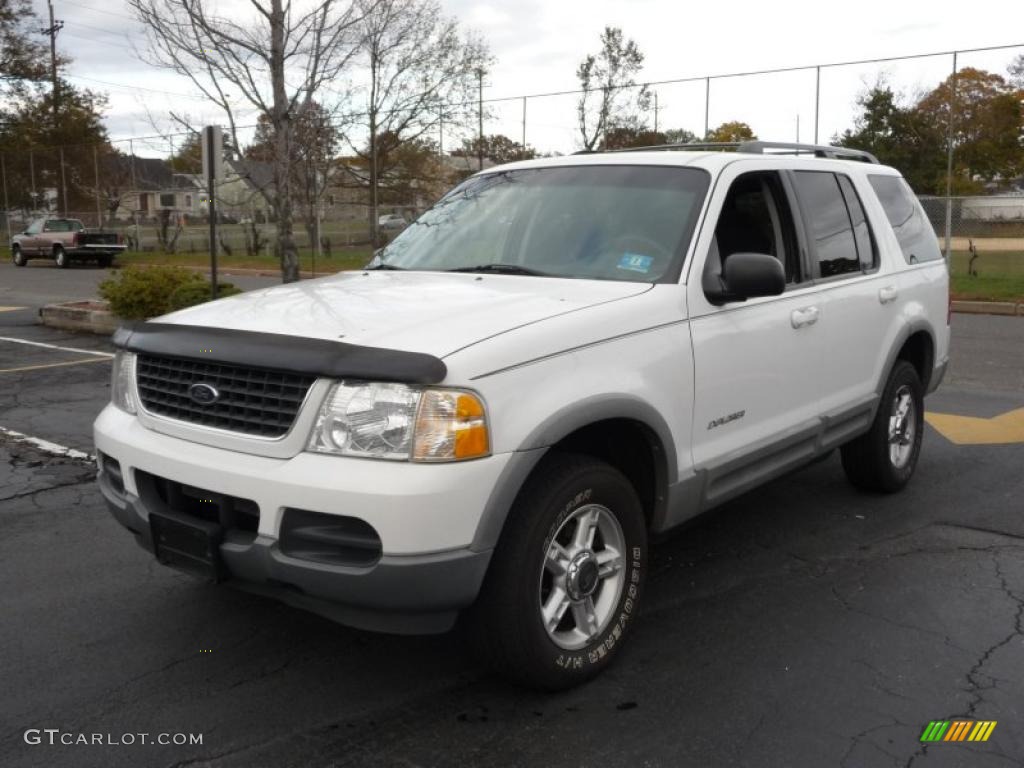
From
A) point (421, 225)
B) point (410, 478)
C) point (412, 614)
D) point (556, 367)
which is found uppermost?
point (421, 225)

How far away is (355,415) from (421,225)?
2.23m

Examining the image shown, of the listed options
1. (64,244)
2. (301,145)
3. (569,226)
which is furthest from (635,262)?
(64,244)

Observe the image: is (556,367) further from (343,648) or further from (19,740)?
(19,740)

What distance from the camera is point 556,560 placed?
336 cm

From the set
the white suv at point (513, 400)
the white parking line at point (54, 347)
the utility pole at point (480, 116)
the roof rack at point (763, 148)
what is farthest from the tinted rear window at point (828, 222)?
the utility pole at point (480, 116)

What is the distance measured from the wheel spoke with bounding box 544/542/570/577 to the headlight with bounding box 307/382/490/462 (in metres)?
0.55

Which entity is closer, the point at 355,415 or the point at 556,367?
the point at 355,415

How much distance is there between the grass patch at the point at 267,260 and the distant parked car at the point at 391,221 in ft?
4.37

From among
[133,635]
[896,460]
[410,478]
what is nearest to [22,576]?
[133,635]

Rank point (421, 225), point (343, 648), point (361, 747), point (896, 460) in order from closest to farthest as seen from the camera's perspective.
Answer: point (361, 747), point (343, 648), point (421, 225), point (896, 460)

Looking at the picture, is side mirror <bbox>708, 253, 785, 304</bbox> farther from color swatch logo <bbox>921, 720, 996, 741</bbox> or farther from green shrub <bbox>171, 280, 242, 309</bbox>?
green shrub <bbox>171, 280, 242, 309</bbox>

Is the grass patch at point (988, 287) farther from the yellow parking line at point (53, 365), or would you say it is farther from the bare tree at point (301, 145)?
the yellow parking line at point (53, 365)

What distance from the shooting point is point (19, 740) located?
3.15m

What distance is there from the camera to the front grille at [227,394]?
10.3 feet
